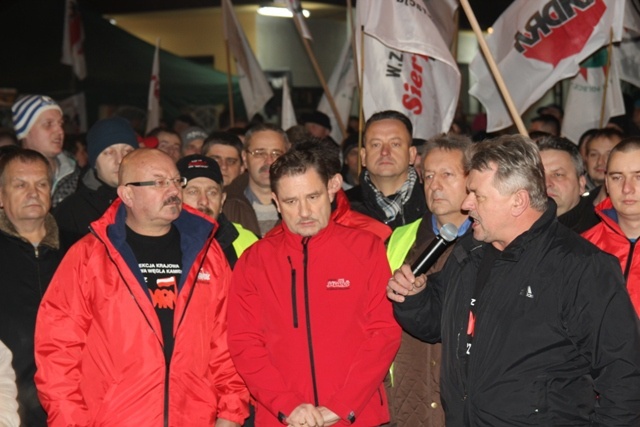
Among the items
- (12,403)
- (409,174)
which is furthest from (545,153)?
(12,403)

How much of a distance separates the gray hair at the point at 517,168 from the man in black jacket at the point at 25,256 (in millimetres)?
2679

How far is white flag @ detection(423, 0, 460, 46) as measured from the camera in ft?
28.0

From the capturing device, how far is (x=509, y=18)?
8.12 metres

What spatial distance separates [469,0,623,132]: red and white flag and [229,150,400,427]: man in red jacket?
3.37 m

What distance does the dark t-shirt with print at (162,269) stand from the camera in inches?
188

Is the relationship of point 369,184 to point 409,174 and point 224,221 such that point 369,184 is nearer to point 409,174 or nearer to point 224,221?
point 409,174

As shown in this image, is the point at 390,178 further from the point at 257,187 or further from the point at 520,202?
the point at 520,202

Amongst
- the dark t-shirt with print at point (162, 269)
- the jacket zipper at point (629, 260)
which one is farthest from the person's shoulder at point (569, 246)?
the dark t-shirt with print at point (162, 269)

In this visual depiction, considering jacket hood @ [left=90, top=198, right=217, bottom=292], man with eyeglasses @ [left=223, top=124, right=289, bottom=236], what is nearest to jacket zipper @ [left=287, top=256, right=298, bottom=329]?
jacket hood @ [left=90, top=198, right=217, bottom=292]

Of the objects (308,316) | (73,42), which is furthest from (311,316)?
(73,42)

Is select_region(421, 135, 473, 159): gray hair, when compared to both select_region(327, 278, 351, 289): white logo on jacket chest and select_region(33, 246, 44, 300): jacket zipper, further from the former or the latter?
select_region(33, 246, 44, 300): jacket zipper

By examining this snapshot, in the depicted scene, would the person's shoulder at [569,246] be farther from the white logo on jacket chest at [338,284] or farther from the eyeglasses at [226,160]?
the eyeglasses at [226,160]

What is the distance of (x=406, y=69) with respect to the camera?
852 centimetres

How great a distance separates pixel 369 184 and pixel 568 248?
2477 mm
